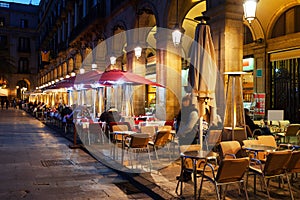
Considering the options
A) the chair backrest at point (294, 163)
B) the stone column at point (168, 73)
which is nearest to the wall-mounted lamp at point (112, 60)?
the stone column at point (168, 73)

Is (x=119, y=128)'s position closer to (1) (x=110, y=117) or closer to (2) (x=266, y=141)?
(1) (x=110, y=117)

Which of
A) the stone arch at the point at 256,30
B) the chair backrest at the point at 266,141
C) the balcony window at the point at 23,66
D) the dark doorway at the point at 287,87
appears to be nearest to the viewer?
the chair backrest at the point at 266,141

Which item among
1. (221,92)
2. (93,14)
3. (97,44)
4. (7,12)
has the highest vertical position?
(7,12)

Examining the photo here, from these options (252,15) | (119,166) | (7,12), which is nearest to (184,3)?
(252,15)

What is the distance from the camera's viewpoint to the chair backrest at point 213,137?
8.20 meters

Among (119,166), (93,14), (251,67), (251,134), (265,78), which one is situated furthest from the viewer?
(93,14)

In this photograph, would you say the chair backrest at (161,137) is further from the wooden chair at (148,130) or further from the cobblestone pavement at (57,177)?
the cobblestone pavement at (57,177)

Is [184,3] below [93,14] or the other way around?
below

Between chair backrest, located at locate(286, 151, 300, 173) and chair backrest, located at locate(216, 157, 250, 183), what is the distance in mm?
1029

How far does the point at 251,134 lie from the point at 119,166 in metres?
3.47

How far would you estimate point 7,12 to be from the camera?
66938 mm

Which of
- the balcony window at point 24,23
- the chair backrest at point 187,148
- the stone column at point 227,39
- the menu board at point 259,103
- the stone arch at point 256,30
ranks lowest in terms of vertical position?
the chair backrest at point 187,148

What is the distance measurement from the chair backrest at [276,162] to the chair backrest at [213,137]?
2.89 meters

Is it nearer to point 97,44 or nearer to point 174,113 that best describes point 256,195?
point 174,113
